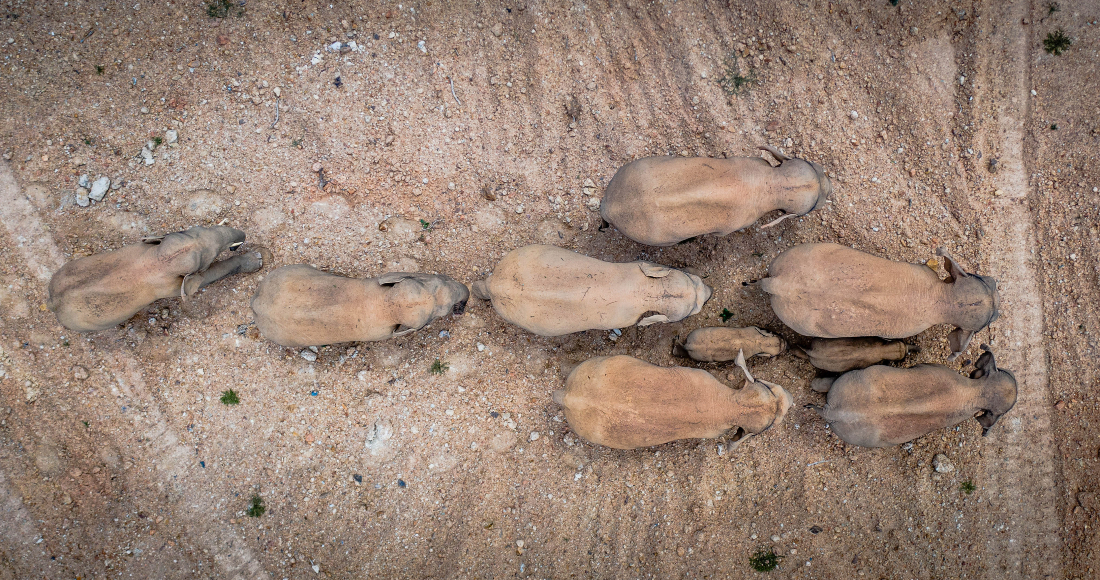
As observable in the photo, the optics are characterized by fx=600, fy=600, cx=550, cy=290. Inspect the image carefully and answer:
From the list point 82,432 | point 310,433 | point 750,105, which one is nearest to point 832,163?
point 750,105

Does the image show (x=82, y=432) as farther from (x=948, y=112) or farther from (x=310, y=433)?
(x=948, y=112)

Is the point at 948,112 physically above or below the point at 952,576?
above

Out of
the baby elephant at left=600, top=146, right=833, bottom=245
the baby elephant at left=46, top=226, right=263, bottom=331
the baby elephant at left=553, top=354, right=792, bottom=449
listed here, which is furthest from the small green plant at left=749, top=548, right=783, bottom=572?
the baby elephant at left=46, top=226, right=263, bottom=331

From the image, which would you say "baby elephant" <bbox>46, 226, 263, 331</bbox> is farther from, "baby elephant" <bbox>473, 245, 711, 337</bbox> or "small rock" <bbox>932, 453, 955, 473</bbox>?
"small rock" <bbox>932, 453, 955, 473</bbox>

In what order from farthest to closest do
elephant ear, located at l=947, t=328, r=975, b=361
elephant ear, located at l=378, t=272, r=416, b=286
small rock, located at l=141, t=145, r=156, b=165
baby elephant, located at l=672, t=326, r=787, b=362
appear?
small rock, located at l=141, t=145, r=156, b=165 < baby elephant, located at l=672, t=326, r=787, b=362 < elephant ear, located at l=947, t=328, r=975, b=361 < elephant ear, located at l=378, t=272, r=416, b=286

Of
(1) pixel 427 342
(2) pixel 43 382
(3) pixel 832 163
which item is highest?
(3) pixel 832 163
